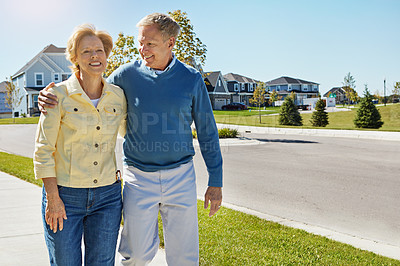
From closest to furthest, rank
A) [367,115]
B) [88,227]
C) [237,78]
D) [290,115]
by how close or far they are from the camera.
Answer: [88,227] < [367,115] < [290,115] < [237,78]

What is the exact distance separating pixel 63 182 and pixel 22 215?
3999 millimetres

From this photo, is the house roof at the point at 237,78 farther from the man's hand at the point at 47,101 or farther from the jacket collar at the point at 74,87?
the man's hand at the point at 47,101

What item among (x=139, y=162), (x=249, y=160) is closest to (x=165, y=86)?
(x=139, y=162)

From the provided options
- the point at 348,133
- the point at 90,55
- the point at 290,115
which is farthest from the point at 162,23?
the point at 290,115

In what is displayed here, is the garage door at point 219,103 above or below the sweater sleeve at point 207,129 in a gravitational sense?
above

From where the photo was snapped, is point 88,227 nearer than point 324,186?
Yes

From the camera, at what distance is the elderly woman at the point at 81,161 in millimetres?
2498

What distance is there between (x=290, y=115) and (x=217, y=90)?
3002cm

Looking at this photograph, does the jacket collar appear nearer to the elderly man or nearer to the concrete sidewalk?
the elderly man

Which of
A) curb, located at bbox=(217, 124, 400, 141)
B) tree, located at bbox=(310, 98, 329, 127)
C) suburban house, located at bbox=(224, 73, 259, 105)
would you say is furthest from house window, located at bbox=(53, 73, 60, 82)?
tree, located at bbox=(310, 98, 329, 127)

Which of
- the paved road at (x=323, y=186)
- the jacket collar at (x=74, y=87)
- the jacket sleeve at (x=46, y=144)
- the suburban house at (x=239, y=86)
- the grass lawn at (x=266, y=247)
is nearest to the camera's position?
the jacket sleeve at (x=46, y=144)

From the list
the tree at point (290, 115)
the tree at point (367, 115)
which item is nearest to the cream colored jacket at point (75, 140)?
→ the tree at point (367, 115)

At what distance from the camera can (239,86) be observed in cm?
7269

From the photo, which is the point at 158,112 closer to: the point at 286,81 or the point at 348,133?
the point at 348,133
